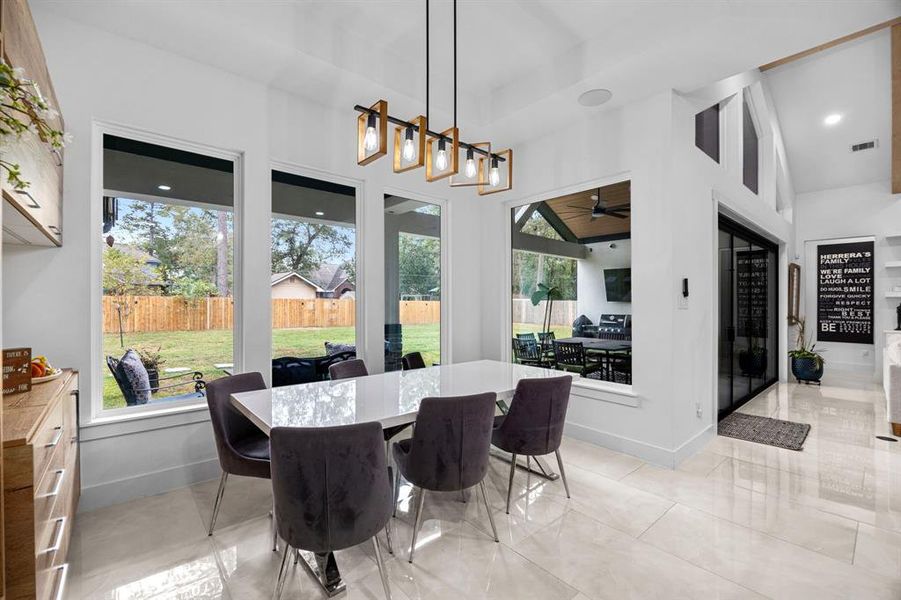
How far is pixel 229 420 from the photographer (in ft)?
8.11

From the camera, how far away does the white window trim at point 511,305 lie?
353 centimetres

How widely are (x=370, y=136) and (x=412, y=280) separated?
2092mm

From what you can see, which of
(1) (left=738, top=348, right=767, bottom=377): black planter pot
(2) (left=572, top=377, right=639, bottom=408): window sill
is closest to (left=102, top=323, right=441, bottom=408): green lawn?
(2) (left=572, top=377, right=639, bottom=408): window sill

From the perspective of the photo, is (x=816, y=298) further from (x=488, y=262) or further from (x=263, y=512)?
(x=263, y=512)

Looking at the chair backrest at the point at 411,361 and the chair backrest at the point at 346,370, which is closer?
the chair backrest at the point at 346,370

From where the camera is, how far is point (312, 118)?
11.4ft

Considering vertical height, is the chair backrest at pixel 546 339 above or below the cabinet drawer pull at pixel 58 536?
above

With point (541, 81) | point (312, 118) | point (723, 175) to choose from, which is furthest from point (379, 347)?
point (723, 175)

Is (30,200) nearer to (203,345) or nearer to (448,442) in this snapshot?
(203,345)

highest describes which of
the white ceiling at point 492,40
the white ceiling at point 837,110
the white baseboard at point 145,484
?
the white ceiling at point 837,110

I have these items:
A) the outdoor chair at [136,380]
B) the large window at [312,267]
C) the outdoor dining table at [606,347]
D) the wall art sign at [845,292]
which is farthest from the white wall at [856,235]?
the outdoor chair at [136,380]

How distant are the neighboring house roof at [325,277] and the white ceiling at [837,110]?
6135 millimetres

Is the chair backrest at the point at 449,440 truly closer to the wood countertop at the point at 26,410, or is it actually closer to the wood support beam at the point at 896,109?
the wood countertop at the point at 26,410

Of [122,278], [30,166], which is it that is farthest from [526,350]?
[30,166]
